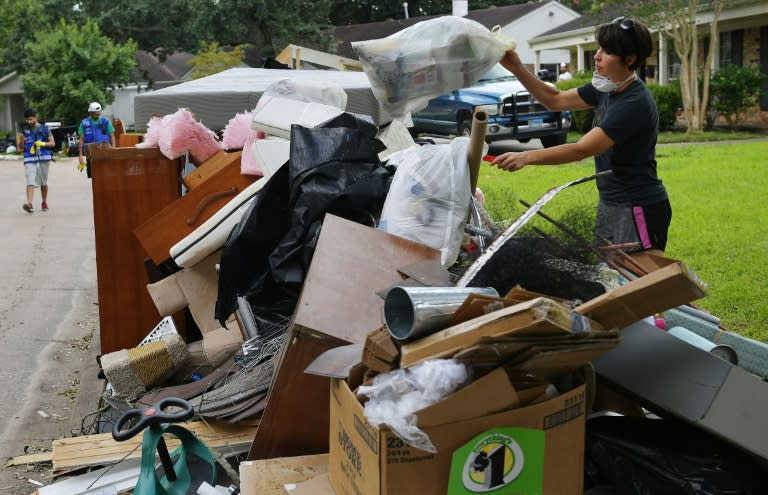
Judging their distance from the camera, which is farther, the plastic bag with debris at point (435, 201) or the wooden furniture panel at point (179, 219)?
the wooden furniture panel at point (179, 219)

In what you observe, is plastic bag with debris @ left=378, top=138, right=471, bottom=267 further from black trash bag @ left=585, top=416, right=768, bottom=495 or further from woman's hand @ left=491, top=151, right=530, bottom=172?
black trash bag @ left=585, top=416, right=768, bottom=495

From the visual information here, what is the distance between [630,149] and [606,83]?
0.32 meters

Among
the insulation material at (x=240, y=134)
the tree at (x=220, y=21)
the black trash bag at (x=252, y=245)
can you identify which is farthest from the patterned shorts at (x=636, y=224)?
the tree at (x=220, y=21)

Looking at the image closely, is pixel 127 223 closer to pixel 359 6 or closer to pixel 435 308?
pixel 435 308

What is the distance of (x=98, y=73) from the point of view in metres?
36.9

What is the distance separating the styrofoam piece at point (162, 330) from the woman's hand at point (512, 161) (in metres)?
2.46

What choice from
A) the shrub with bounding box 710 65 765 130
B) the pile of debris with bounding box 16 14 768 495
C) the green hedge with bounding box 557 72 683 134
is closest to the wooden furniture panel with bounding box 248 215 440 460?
the pile of debris with bounding box 16 14 768 495

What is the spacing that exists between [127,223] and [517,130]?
13.0m

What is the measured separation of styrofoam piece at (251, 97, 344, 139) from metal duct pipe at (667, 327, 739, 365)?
272 centimetres

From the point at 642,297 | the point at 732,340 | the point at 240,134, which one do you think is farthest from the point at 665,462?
the point at 240,134

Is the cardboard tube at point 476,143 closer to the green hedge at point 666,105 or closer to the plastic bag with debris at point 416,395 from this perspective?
the plastic bag with debris at point 416,395

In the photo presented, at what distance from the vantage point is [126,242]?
589 centimetres

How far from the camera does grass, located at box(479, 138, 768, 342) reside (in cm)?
548

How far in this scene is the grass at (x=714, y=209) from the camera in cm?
548
